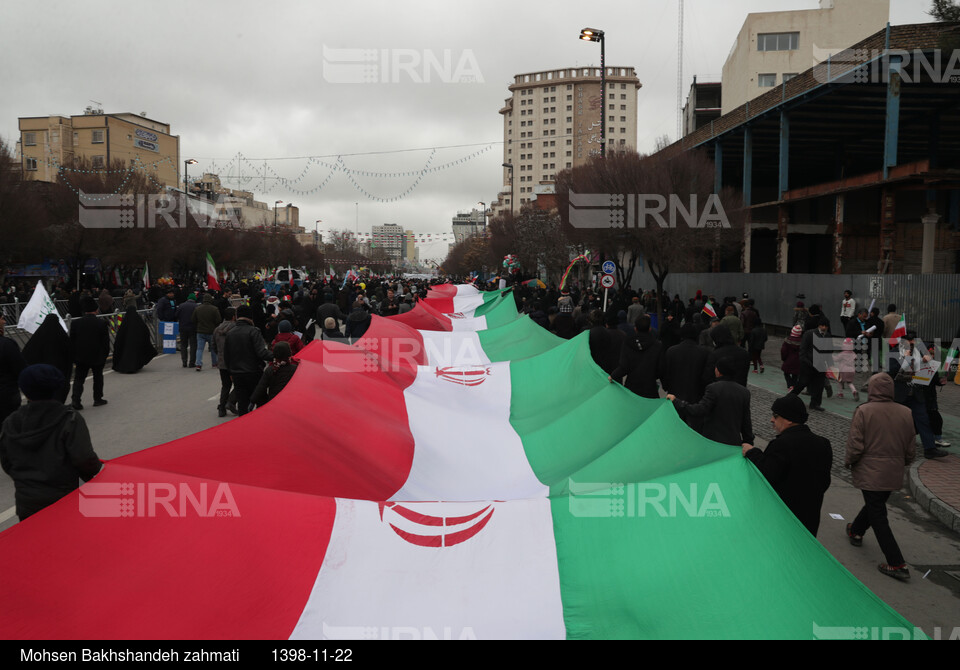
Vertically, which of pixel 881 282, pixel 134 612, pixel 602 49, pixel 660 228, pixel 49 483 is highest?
pixel 602 49

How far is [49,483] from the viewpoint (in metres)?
4.54

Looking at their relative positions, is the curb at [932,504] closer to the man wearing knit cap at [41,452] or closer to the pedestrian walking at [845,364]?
the pedestrian walking at [845,364]

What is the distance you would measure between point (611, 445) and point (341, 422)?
264 centimetres

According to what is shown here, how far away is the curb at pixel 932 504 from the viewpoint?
7.16m

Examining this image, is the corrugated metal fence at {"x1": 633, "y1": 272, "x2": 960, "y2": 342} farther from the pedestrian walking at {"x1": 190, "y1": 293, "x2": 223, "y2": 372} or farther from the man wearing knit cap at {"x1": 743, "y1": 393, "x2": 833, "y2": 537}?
the pedestrian walking at {"x1": 190, "y1": 293, "x2": 223, "y2": 372}

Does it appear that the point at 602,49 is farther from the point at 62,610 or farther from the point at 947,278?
the point at 62,610

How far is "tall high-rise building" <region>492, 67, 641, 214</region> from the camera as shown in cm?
15188

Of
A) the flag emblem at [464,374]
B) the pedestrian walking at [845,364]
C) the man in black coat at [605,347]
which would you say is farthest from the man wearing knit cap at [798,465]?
the pedestrian walking at [845,364]

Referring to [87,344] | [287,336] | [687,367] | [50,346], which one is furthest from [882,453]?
[87,344]

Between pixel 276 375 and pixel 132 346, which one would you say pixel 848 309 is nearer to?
pixel 276 375

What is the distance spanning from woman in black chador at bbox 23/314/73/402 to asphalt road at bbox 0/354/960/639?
47.7 inches

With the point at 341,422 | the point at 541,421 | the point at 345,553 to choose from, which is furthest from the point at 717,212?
the point at 345,553

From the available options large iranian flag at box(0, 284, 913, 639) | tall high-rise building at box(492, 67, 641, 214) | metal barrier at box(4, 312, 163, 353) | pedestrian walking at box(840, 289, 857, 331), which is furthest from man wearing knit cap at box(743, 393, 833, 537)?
tall high-rise building at box(492, 67, 641, 214)

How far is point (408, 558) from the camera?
13.6 ft
